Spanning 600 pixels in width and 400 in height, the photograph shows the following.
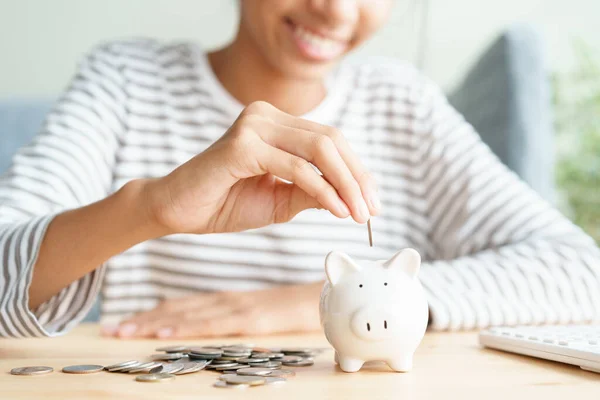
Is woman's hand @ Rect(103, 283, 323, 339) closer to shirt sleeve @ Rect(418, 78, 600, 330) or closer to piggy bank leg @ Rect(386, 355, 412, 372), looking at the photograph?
shirt sleeve @ Rect(418, 78, 600, 330)

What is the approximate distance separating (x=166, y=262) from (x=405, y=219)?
1.53ft

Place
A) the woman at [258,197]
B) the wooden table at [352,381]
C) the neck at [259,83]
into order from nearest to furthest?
1. the wooden table at [352,381]
2. the woman at [258,197]
3. the neck at [259,83]

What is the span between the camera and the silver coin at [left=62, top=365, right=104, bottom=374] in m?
0.59

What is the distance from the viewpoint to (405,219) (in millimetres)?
1382

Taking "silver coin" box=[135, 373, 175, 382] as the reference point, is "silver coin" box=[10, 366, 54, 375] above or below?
above

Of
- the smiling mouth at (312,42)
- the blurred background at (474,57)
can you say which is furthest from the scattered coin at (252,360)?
the blurred background at (474,57)

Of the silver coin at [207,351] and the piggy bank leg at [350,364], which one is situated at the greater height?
the silver coin at [207,351]

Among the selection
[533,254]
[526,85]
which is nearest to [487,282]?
[533,254]

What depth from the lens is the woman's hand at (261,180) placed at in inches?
25.6

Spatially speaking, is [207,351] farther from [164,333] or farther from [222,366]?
[164,333]

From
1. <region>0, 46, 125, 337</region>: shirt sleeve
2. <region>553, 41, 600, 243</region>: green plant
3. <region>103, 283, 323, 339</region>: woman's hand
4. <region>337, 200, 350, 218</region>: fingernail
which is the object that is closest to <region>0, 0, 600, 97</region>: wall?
<region>553, 41, 600, 243</region>: green plant

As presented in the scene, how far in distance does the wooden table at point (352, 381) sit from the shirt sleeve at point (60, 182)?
93mm

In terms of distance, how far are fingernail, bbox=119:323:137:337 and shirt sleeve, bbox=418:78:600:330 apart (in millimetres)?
374

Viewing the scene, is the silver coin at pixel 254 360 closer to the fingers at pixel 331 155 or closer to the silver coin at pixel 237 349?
the silver coin at pixel 237 349
